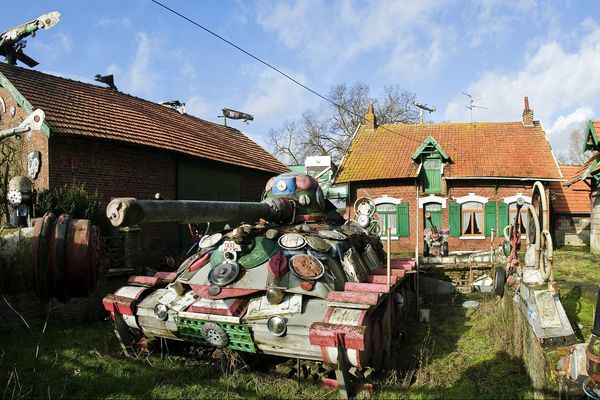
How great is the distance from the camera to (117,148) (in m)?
12.1

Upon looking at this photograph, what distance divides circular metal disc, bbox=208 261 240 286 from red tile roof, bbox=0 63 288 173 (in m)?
6.19

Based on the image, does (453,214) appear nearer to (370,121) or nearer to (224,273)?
(370,121)

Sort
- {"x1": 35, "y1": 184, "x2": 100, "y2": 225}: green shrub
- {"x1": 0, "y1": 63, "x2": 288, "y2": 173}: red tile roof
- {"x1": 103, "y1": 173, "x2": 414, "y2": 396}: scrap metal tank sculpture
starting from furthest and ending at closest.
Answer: {"x1": 0, "y1": 63, "x2": 288, "y2": 173}: red tile roof → {"x1": 35, "y1": 184, "x2": 100, "y2": 225}: green shrub → {"x1": 103, "y1": 173, "x2": 414, "y2": 396}: scrap metal tank sculpture

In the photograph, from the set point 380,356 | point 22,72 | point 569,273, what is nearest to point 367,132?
point 569,273

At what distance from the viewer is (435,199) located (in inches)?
771

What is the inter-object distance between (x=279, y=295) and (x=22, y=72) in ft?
34.3

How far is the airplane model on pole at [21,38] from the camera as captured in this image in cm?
1162

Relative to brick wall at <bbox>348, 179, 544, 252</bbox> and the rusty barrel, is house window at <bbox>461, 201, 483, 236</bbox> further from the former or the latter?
the rusty barrel

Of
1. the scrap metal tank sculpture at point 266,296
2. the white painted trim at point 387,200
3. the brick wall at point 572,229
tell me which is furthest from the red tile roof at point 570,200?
the scrap metal tank sculpture at point 266,296

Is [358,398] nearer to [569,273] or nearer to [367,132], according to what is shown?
[569,273]

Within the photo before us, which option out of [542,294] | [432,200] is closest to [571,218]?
[432,200]

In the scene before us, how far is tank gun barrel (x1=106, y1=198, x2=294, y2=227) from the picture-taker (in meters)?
3.81

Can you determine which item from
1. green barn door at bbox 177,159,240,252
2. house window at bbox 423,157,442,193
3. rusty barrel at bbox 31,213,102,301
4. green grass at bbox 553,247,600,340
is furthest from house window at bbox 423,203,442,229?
rusty barrel at bbox 31,213,102,301

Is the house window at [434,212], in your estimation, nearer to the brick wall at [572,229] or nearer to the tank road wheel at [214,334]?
the brick wall at [572,229]
